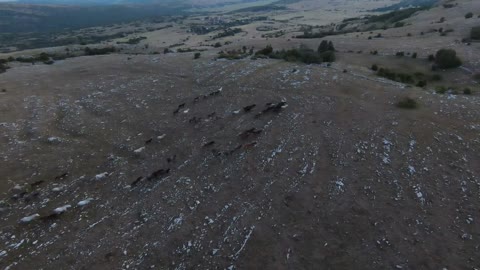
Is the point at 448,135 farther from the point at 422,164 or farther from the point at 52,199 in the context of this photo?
the point at 52,199

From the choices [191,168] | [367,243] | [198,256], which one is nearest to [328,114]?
[191,168]

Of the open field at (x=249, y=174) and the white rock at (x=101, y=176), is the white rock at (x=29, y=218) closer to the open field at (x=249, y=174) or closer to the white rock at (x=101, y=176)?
the open field at (x=249, y=174)

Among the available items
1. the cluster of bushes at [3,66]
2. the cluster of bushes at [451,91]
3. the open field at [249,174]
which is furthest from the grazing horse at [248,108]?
the cluster of bushes at [3,66]

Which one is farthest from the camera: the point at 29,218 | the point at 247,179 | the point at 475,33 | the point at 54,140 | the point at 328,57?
the point at 475,33

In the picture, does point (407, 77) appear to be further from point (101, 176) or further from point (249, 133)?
Result: point (101, 176)

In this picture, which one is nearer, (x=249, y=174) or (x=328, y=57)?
(x=249, y=174)

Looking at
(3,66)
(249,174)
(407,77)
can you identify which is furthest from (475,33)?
(3,66)
